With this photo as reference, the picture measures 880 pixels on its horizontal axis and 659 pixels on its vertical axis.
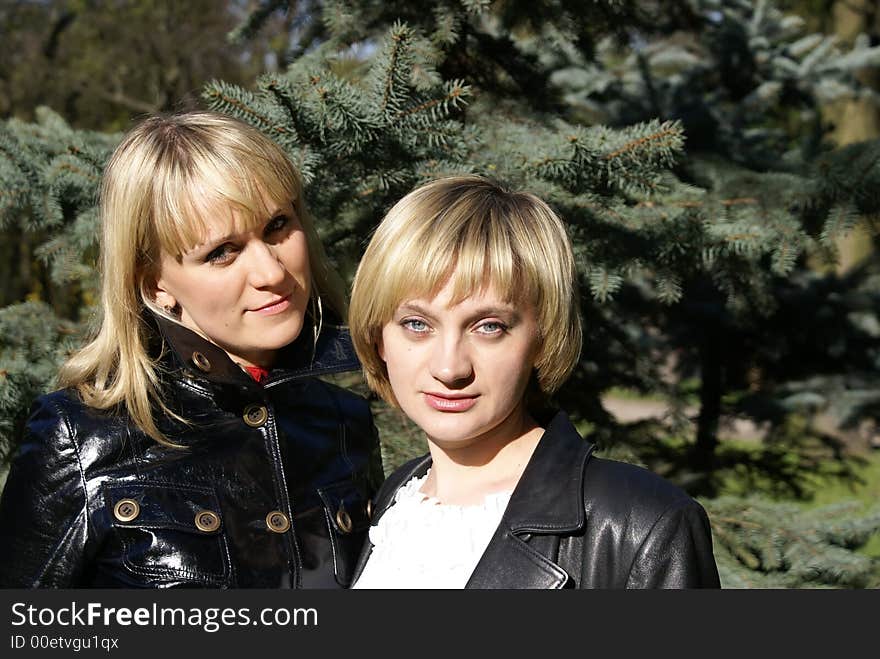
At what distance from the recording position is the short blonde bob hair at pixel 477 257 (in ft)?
5.57

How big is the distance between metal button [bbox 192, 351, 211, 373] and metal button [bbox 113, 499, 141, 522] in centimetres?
31

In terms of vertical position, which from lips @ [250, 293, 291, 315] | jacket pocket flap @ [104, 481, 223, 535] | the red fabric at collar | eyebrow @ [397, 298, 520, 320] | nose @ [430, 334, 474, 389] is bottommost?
jacket pocket flap @ [104, 481, 223, 535]

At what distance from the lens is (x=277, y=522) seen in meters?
1.96

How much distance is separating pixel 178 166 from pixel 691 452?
3.50 m

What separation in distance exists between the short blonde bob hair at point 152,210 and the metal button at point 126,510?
14 centimetres

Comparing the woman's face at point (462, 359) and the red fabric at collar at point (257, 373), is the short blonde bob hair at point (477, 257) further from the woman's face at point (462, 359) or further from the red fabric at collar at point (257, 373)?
A: the red fabric at collar at point (257, 373)

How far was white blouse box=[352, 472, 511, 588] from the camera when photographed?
175 cm

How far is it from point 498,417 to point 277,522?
0.55 meters

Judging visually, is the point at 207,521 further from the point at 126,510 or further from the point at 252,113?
the point at 252,113

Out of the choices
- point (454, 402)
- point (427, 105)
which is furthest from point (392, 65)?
point (454, 402)

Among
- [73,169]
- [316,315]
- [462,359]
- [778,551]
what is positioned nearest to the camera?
[462,359]

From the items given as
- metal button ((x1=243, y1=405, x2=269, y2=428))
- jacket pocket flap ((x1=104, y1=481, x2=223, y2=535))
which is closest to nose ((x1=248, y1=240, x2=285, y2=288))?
metal button ((x1=243, y1=405, x2=269, y2=428))

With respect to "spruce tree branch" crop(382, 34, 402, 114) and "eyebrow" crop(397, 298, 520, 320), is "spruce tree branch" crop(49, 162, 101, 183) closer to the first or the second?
"spruce tree branch" crop(382, 34, 402, 114)

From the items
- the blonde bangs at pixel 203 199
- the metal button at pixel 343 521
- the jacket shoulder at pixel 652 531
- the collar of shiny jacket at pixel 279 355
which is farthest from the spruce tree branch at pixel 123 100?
the jacket shoulder at pixel 652 531
